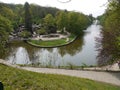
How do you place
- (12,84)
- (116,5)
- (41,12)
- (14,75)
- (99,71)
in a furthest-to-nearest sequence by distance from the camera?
1. (41,12)
2. (99,71)
3. (116,5)
4. (14,75)
5. (12,84)

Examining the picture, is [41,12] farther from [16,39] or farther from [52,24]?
[16,39]

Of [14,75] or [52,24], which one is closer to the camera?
[14,75]

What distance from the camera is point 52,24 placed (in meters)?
64.2

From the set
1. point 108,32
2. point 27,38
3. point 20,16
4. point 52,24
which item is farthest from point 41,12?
point 108,32

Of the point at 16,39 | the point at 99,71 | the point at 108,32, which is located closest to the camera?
the point at 99,71

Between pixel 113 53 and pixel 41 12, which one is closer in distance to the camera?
pixel 113 53

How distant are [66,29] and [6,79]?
5631cm

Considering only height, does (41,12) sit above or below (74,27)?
above

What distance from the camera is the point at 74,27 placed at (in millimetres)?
61219

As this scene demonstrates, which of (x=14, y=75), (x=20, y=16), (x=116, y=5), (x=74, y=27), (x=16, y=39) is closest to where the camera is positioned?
(x=14, y=75)

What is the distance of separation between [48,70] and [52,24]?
47065mm

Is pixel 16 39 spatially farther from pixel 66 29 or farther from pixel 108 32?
pixel 108 32

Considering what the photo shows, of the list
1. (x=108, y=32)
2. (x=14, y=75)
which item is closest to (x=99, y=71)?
(x=108, y=32)

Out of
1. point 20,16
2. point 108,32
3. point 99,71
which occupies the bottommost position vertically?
point 99,71
